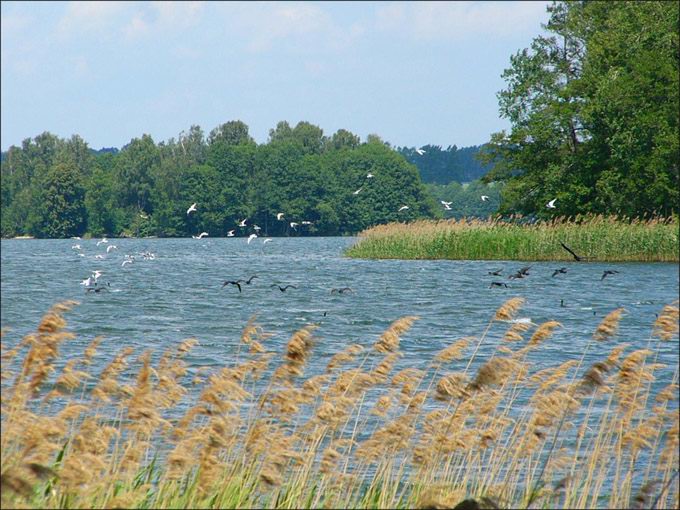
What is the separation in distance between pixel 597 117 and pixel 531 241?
33.8ft

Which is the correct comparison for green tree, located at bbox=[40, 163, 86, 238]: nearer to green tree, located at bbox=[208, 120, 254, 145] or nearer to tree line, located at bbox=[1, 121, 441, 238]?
tree line, located at bbox=[1, 121, 441, 238]

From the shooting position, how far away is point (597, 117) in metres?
53.3

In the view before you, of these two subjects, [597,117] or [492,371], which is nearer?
[492,371]

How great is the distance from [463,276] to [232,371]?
34.5m

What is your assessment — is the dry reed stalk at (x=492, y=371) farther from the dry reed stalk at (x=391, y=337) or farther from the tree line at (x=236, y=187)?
the tree line at (x=236, y=187)

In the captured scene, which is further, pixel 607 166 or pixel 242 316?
pixel 607 166

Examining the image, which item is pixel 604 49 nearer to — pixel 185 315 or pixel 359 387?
pixel 185 315

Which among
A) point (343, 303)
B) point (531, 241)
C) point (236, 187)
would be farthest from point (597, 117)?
point (236, 187)

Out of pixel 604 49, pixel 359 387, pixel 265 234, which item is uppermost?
pixel 604 49

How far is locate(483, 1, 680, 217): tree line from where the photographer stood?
2035 inches

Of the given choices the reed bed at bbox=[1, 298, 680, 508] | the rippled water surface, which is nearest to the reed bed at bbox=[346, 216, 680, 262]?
the rippled water surface

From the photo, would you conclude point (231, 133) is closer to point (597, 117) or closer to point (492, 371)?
point (597, 117)

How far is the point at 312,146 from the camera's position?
15125cm

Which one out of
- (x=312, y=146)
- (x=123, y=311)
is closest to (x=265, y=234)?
(x=312, y=146)
